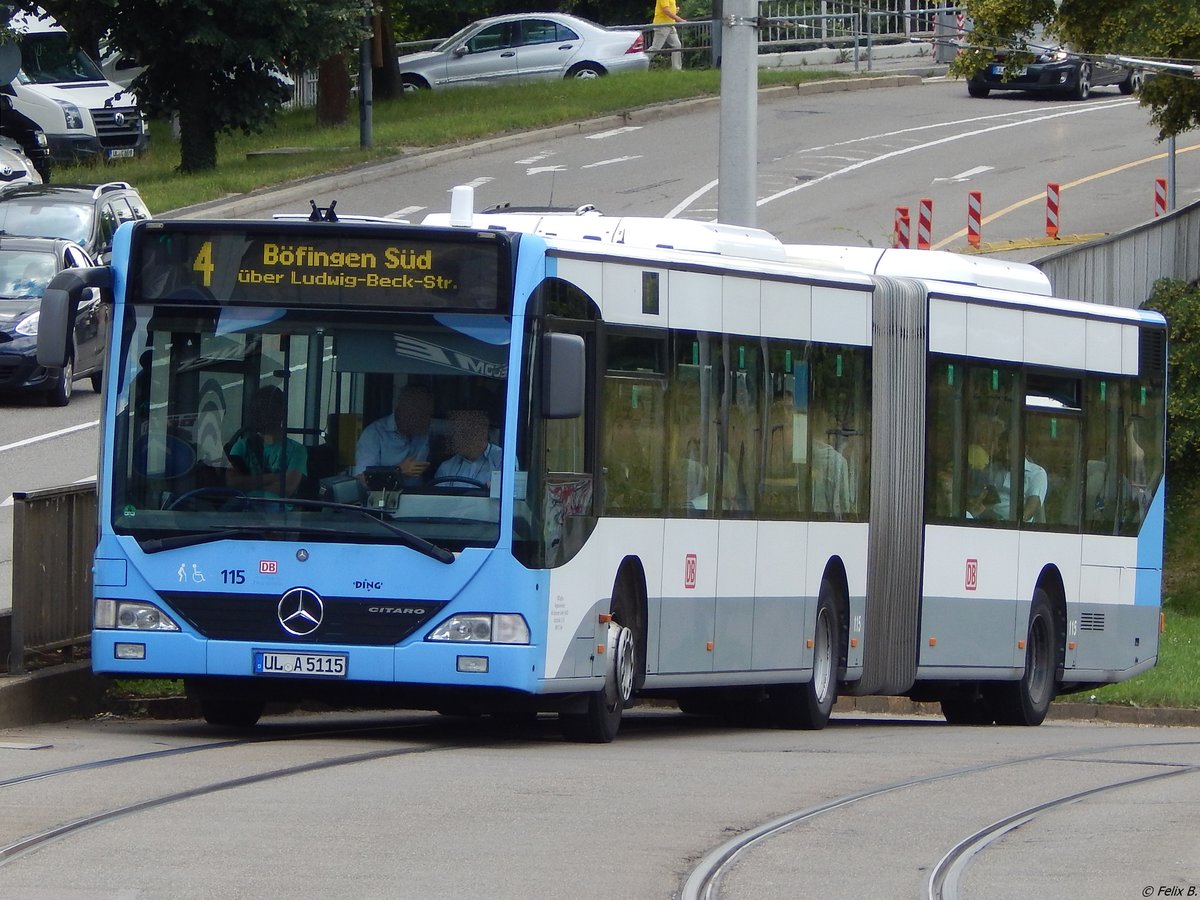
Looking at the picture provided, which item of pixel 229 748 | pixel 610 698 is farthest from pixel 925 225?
pixel 229 748

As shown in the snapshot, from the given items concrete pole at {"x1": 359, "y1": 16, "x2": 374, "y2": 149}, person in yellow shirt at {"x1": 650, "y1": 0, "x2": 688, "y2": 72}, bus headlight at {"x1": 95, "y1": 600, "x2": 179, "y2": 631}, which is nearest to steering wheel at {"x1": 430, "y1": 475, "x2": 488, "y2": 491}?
bus headlight at {"x1": 95, "y1": 600, "x2": 179, "y2": 631}

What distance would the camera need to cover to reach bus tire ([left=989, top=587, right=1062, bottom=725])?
16.8 m

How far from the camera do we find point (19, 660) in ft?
39.9

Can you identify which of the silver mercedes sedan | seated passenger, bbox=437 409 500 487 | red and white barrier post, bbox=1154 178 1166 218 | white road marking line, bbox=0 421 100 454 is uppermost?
the silver mercedes sedan

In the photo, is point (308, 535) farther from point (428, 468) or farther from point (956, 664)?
point (956, 664)

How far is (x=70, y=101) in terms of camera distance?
4250 centimetres

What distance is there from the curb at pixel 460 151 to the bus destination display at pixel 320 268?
18960 mm

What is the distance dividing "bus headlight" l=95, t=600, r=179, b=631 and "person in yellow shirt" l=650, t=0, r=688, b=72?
43967 mm

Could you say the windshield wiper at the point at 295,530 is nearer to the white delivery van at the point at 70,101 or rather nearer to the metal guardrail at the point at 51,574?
the metal guardrail at the point at 51,574

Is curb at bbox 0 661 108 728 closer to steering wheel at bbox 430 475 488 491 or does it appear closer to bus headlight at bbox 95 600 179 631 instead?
bus headlight at bbox 95 600 179 631

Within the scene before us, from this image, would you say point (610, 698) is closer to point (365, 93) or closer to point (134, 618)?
point (134, 618)

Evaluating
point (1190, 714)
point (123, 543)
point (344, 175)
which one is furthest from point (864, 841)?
point (344, 175)

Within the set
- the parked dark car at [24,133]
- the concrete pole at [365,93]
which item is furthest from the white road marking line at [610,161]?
the parked dark car at [24,133]

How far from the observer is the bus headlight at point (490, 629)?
11047 mm
